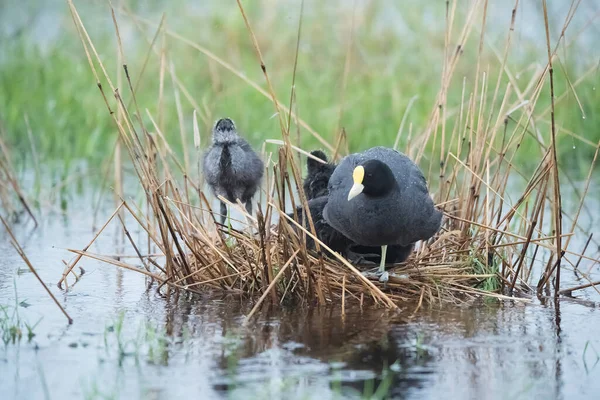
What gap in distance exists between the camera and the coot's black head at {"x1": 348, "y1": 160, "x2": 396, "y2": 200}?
199 inches

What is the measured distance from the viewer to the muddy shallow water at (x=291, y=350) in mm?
4070

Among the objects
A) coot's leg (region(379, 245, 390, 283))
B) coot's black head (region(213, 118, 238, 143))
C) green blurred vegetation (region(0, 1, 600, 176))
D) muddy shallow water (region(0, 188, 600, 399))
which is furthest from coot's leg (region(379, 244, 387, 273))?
green blurred vegetation (region(0, 1, 600, 176))

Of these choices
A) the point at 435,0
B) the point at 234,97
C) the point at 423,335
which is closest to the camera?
the point at 423,335

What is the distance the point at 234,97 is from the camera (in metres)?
10.8

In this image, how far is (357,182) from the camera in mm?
5039

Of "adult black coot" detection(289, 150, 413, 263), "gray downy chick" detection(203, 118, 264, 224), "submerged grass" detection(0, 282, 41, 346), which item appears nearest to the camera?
"submerged grass" detection(0, 282, 41, 346)

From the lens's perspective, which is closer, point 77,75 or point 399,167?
point 399,167

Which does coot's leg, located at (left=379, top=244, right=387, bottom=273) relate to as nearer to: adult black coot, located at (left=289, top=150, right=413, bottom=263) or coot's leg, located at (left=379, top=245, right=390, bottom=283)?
coot's leg, located at (left=379, top=245, right=390, bottom=283)

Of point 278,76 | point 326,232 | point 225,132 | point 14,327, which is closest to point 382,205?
point 326,232

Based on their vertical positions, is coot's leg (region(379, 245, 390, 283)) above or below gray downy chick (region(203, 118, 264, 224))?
below

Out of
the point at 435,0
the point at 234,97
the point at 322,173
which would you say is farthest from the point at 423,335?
the point at 435,0

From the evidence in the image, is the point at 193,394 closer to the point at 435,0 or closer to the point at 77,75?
the point at 77,75

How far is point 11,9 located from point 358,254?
822 centimetres

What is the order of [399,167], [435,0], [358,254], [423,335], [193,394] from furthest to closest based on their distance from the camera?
[435,0] < [358,254] < [399,167] < [423,335] < [193,394]
